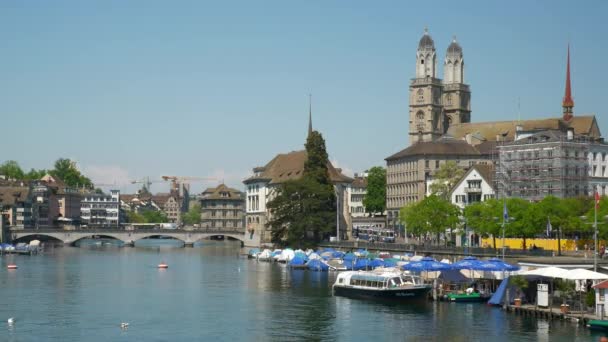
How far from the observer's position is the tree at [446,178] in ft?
454

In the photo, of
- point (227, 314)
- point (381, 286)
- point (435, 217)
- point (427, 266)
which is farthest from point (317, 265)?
point (227, 314)

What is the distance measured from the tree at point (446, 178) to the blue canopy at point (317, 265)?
1064 inches

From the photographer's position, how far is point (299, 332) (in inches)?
2406

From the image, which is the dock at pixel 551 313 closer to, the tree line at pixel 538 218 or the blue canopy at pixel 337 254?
the tree line at pixel 538 218

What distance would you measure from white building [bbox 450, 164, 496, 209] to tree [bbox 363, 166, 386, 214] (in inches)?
2060

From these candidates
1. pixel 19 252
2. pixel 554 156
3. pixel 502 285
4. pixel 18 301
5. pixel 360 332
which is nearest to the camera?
pixel 360 332

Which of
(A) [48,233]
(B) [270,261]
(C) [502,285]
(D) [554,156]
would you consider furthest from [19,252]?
(C) [502,285]

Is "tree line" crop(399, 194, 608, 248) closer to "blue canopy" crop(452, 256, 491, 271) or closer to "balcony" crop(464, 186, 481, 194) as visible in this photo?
"blue canopy" crop(452, 256, 491, 271)

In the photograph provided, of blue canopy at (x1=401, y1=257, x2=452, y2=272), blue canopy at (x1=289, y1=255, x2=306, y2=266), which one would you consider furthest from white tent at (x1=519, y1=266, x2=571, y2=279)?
blue canopy at (x1=289, y1=255, x2=306, y2=266)

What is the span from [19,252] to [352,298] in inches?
3266

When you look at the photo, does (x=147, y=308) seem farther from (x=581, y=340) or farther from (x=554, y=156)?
(x=554, y=156)

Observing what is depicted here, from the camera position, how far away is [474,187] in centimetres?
12912

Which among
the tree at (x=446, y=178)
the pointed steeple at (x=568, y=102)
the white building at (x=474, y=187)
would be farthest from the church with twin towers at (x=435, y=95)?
the white building at (x=474, y=187)

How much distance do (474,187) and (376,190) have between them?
56.8 m
